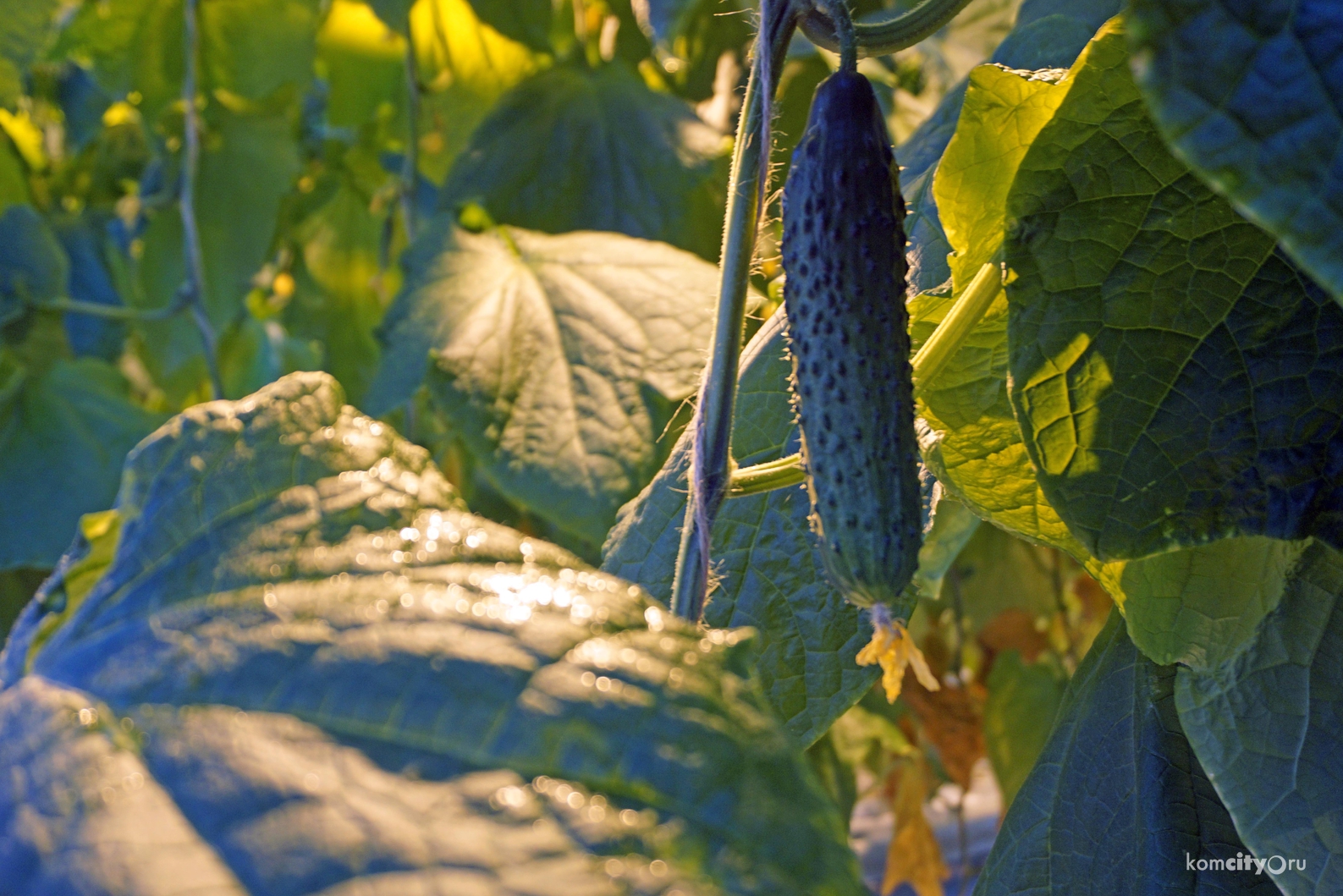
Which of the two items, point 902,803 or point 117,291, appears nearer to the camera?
point 902,803

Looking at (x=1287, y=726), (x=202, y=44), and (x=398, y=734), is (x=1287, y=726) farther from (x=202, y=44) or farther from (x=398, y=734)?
(x=202, y=44)

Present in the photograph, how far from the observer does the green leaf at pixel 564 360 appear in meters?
0.70

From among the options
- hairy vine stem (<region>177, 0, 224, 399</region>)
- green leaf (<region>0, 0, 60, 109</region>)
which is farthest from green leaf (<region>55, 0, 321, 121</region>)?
green leaf (<region>0, 0, 60, 109</region>)

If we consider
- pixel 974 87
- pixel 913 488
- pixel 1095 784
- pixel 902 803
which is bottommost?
pixel 902 803

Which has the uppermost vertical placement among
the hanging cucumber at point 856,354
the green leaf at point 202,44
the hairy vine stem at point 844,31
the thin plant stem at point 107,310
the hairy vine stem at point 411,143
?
the green leaf at point 202,44

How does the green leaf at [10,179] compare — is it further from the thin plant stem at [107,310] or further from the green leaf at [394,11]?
the green leaf at [394,11]

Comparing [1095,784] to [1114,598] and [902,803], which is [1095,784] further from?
[902,803]

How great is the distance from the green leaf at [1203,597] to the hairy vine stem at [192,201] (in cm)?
100

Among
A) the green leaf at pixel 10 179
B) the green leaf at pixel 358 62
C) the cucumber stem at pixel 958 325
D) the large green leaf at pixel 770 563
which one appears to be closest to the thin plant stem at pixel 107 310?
the green leaf at pixel 10 179

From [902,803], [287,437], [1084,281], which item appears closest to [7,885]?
[287,437]

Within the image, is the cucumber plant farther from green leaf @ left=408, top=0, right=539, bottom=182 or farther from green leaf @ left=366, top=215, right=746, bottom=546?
green leaf @ left=408, top=0, right=539, bottom=182

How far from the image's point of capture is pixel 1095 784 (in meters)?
0.48

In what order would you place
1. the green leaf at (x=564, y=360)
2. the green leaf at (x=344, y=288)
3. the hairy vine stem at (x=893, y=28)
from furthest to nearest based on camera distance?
the green leaf at (x=344, y=288)
the green leaf at (x=564, y=360)
the hairy vine stem at (x=893, y=28)

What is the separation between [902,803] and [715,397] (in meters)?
0.98
